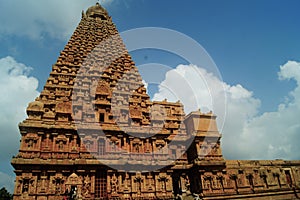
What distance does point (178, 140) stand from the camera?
35188 mm

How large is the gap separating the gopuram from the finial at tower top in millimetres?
11923

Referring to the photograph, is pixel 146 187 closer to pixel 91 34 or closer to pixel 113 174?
pixel 113 174

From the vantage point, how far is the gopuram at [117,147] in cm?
2678

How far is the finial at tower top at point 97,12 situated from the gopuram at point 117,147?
11923mm

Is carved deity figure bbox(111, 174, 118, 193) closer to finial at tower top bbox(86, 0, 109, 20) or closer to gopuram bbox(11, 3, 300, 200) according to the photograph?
gopuram bbox(11, 3, 300, 200)

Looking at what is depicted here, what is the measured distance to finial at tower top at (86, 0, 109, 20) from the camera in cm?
5269

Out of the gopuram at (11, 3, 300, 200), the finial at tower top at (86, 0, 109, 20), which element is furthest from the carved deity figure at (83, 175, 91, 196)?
the finial at tower top at (86, 0, 109, 20)

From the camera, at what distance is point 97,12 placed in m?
53.2

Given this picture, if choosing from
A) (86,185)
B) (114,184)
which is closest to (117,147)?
(114,184)

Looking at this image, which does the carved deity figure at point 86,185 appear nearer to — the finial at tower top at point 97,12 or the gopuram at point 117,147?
the gopuram at point 117,147

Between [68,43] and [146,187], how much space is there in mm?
27519

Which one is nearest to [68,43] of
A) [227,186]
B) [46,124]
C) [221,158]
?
[46,124]

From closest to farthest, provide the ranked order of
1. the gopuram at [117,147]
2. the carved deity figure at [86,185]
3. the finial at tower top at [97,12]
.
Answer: the carved deity figure at [86,185], the gopuram at [117,147], the finial at tower top at [97,12]

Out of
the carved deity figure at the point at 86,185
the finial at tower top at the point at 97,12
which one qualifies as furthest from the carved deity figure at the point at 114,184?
the finial at tower top at the point at 97,12
